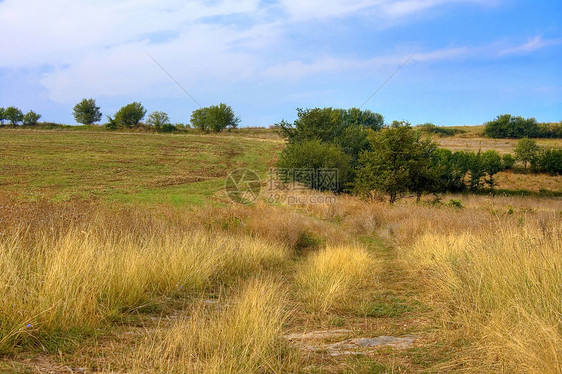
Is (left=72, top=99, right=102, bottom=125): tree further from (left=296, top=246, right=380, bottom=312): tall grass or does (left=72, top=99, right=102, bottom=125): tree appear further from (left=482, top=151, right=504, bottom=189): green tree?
(left=296, top=246, right=380, bottom=312): tall grass

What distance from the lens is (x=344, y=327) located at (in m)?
4.72

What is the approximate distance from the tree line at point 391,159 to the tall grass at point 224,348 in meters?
20.7

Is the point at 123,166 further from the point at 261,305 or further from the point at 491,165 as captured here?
Answer: the point at 491,165

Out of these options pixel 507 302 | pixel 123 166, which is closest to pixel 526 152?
pixel 123 166

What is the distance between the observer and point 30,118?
6731cm

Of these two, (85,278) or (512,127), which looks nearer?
(85,278)

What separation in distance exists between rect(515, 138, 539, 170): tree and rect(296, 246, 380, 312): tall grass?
53625 millimetres

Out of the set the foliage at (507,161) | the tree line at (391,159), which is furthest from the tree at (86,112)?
the foliage at (507,161)

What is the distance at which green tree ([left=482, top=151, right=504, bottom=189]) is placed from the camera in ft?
151

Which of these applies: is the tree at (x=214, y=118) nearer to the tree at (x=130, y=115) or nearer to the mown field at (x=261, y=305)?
the tree at (x=130, y=115)

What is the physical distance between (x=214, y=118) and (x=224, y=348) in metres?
77.0

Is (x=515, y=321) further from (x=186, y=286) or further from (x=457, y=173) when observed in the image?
(x=457, y=173)

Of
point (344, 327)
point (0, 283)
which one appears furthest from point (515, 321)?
point (0, 283)

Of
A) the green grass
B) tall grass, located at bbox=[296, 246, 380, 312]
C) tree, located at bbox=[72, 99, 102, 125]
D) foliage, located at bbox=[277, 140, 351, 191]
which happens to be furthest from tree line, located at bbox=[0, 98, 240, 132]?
tall grass, located at bbox=[296, 246, 380, 312]
